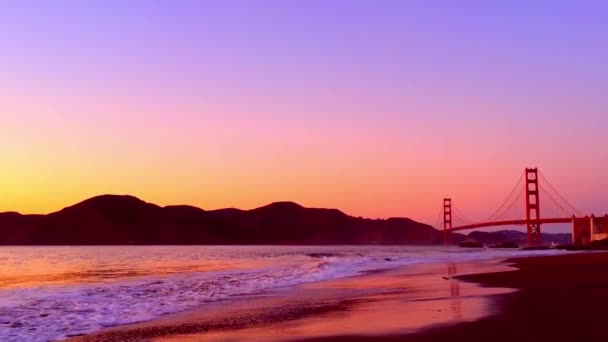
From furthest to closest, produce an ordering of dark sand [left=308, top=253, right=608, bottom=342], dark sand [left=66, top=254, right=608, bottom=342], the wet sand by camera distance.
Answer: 1. the wet sand
2. dark sand [left=66, top=254, right=608, bottom=342]
3. dark sand [left=308, top=253, right=608, bottom=342]

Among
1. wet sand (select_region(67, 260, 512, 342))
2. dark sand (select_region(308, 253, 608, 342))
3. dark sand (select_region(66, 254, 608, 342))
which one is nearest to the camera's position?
dark sand (select_region(308, 253, 608, 342))

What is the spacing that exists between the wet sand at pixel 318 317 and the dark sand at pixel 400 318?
0.01 metres

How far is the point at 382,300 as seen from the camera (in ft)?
48.5

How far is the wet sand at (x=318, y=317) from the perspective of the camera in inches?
384

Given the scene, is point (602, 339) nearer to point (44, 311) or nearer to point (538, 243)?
point (44, 311)

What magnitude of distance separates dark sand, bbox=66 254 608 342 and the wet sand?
15 millimetres

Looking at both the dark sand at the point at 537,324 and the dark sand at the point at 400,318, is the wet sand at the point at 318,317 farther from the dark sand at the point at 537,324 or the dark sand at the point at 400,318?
the dark sand at the point at 537,324

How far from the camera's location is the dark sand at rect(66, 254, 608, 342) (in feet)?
29.7

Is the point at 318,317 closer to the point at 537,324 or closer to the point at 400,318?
the point at 400,318

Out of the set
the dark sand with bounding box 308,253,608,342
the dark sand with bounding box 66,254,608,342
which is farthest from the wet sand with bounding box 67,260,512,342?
the dark sand with bounding box 308,253,608,342

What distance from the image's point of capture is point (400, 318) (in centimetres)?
1093

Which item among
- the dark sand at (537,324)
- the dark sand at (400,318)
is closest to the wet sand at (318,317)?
the dark sand at (400,318)

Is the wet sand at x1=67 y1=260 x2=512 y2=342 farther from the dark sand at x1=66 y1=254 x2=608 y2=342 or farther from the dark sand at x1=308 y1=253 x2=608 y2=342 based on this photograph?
the dark sand at x1=308 y1=253 x2=608 y2=342

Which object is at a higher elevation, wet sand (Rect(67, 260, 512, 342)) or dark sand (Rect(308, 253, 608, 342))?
dark sand (Rect(308, 253, 608, 342))
